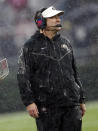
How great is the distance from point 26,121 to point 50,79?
14.0 feet

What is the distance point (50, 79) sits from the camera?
428 centimetres

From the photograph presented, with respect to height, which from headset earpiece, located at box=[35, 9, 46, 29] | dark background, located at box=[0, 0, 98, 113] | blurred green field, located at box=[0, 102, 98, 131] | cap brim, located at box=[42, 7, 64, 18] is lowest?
blurred green field, located at box=[0, 102, 98, 131]

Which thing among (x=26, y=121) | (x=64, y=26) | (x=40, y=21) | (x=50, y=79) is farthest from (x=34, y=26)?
(x=50, y=79)

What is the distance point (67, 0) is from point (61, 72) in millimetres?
8188

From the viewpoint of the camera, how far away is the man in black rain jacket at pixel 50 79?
4.27 metres

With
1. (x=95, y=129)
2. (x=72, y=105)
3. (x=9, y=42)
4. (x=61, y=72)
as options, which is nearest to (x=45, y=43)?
(x=61, y=72)

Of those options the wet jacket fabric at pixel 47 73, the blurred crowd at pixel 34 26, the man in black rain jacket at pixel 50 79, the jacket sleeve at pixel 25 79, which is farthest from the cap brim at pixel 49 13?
the blurred crowd at pixel 34 26

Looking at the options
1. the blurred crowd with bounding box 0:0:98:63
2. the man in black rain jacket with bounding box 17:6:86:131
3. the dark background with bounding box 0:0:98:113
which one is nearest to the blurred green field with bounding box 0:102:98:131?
the dark background with bounding box 0:0:98:113

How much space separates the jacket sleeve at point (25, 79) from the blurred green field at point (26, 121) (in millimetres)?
3224

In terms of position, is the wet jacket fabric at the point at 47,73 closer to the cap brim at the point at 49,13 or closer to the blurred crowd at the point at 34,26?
the cap brim at the point at 49,13

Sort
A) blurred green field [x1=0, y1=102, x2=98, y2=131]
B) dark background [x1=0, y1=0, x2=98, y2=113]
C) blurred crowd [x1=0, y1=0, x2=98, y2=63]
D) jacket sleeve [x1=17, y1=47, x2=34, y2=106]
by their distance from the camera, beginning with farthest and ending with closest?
blurred crowd [x1=0, y1=0, x2=98, y2=63]
dark background [x1=0, y1=0, x2=98, y2=113]
blurred green field [x1=0, y1=102, x2=98, y2=131]
jacket sleeve [x1=17, y1=47, x2=34, y2=106]

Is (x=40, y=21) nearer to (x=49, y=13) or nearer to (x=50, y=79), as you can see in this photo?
(x=49, y=13)

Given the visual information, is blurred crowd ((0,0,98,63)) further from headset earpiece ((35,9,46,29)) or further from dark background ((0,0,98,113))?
headset earpiece ((35,9,46,29))

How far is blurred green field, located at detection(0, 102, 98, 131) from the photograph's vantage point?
773 cm
